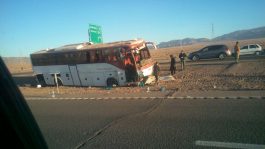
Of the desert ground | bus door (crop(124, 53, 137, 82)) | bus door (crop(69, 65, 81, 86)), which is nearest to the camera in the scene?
the desert ground

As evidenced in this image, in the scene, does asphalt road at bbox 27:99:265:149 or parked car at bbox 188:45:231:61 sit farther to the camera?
parked car at bbox 188:45:231:61

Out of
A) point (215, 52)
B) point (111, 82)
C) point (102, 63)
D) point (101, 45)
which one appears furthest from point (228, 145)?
point (215, 52)

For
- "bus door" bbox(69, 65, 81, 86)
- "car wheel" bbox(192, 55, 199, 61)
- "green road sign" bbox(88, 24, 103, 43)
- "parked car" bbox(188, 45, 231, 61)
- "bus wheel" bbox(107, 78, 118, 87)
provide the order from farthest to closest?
1. "car wheel" bbox(192, 55, 199, 61)
2. "parked car" bbox(188, 45, 231, 61)
3. "green road sign" bbox(88, 24, 103, 43)
4. "bus door" bbox(69, 65, 81, 86)
5. "bus wheel" bbox(107, 78, 118, 87)

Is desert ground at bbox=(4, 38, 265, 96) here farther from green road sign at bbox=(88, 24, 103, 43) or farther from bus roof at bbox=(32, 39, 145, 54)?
green road sign at bbox=(88, 24, 103, 43)

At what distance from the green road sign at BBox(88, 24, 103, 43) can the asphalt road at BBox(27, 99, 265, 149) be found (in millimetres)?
13056

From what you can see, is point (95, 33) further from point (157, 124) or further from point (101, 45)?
point (157, 124)

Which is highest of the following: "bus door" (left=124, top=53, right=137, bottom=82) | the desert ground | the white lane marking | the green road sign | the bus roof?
the green road sign

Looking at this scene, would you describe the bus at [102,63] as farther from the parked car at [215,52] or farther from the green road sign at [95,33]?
the parked car at [215,52]

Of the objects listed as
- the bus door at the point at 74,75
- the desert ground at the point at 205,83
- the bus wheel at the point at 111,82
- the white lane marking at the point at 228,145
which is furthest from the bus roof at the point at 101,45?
the white lane marking at the point at 228,145

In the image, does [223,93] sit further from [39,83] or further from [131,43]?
[39,83]

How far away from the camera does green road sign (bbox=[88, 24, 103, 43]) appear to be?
975 inches

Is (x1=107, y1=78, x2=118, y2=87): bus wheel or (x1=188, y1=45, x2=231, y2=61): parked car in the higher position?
(x1=188, y1=45, x2=231, y2=61): parked car

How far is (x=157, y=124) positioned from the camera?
8.77 metres

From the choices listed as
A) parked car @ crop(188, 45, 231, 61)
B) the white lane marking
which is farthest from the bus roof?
parked car @ crop(188, 45, 231, 61)
